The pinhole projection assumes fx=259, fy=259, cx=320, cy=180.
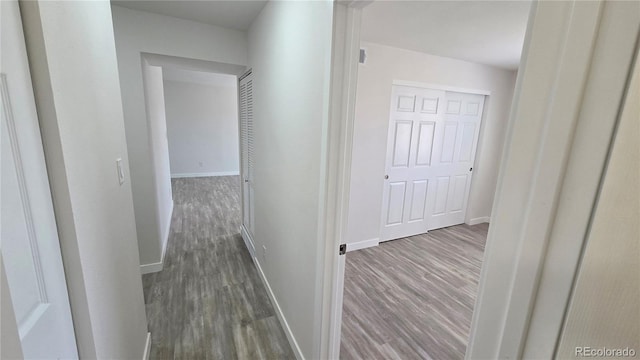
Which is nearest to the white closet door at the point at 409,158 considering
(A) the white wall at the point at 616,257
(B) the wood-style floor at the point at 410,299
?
(B) the wood-style floor at the point at 410,299

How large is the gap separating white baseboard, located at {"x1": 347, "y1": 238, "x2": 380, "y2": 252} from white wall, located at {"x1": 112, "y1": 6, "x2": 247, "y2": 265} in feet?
7.04

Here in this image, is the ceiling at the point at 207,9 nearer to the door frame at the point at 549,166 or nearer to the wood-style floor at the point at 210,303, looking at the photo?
the door frame at the point at 549,166

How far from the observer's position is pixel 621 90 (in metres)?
0.32

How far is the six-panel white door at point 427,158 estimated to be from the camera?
3.36 m

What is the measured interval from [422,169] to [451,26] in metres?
1.84

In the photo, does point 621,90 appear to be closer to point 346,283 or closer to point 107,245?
point 107,245

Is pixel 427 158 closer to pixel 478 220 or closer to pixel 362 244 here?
pixel 362 244

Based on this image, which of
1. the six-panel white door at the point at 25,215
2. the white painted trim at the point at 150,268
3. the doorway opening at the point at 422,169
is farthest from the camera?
the white painted trim at the point at 150,268

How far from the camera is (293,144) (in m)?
1.68

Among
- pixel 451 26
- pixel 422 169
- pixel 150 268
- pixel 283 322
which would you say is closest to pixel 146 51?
pixel 150 268

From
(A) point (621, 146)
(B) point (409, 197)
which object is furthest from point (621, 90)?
(B) point (409, 197)

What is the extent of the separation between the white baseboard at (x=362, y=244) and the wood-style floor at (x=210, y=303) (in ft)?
3.97

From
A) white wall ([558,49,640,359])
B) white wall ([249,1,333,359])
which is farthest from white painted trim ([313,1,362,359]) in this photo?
white wall ([558,49,640,359])

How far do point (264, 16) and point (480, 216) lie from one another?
14.1ft
